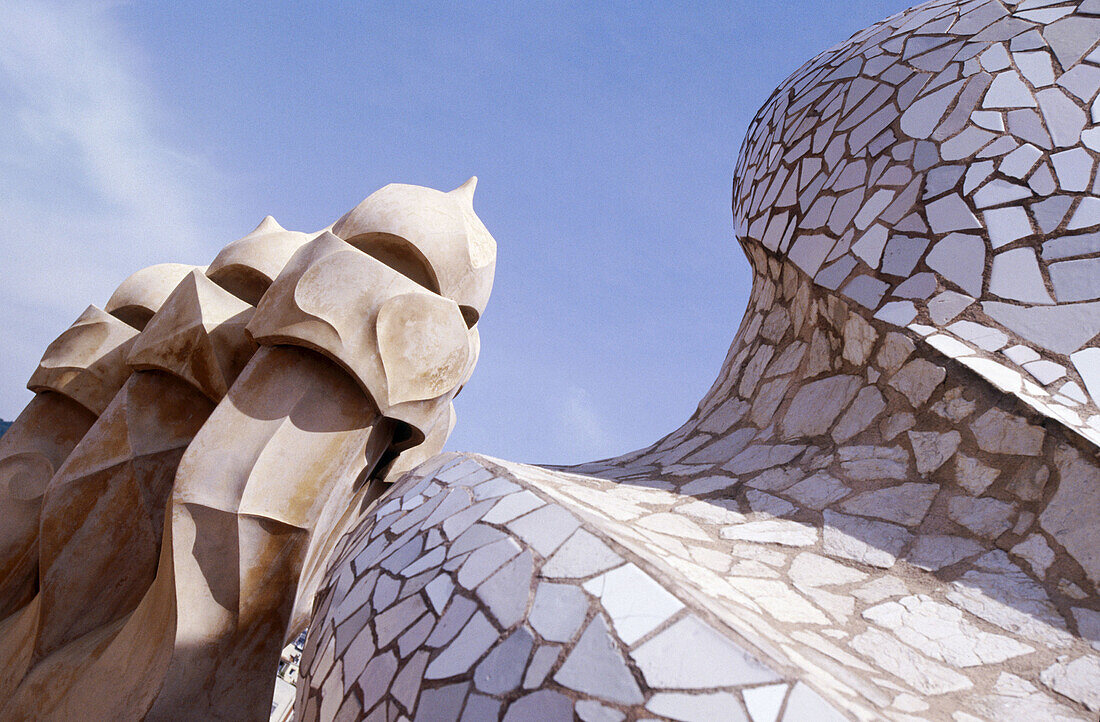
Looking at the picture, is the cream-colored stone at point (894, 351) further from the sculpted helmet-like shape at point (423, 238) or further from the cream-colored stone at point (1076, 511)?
the sculpted helmet-like shape at point (423, 238)

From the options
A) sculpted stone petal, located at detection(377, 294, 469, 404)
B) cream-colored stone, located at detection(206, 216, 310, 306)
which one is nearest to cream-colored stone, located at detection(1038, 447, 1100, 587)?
sculpted stone petal, located at detection(377, 294, 469, 404)

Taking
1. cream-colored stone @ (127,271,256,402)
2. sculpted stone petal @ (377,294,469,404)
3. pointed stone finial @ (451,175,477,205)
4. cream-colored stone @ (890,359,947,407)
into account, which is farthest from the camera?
pointed stone finial @ (451,175,477,205)

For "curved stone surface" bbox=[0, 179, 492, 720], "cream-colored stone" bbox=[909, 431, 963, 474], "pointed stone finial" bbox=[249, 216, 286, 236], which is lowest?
"curved stone surface" bbox=[0, 179, 492, 720]

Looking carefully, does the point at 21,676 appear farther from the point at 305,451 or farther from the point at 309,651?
the point at 309,651

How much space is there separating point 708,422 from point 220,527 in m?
2.54

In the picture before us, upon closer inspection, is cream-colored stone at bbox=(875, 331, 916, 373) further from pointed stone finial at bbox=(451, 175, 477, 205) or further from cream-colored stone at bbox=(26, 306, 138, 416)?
cream-colored stone at bbox=(26, 306, 138, 416)

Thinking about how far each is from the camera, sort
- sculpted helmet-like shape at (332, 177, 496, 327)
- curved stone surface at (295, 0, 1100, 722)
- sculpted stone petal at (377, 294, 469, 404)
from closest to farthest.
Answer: curved stone surface at (295, 0, 1100, 722)
sculpted stone petal at (377, 294, 469, 404)
sculpted helmet-like shape at (332, 177, 496, 327)

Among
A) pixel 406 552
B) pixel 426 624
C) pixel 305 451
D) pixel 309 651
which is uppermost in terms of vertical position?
pixel 305 451

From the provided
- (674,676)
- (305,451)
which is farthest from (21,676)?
(674,676)

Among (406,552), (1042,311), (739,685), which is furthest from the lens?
(1042,311)

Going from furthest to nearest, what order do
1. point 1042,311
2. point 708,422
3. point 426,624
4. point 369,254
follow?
point 708,422 → point 369,254 → point 1042,311 → point 426,624

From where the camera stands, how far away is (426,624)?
7.00 feet

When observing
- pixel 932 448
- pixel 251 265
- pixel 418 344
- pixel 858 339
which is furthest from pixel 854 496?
pixel 251 265

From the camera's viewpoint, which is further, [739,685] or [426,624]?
[426,624]
